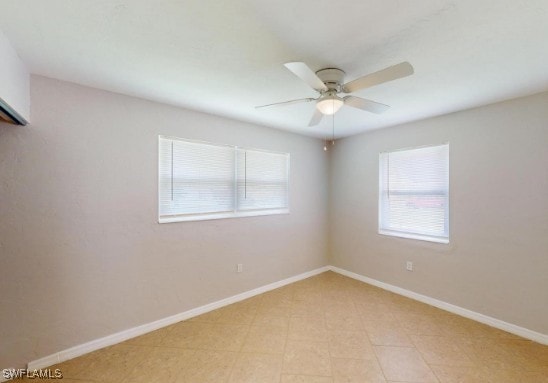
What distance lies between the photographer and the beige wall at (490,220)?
2.27m

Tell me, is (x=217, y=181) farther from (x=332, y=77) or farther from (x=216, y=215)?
(x=332, y=77)

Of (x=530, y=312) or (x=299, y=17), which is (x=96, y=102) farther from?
(x=530, y=312)

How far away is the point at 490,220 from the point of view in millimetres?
2549

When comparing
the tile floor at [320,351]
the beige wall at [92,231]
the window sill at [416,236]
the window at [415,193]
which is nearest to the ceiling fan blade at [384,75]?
the beige wall at [92,231]

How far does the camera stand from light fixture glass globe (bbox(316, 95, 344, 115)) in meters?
1.77

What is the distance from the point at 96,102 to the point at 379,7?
238 centimetres

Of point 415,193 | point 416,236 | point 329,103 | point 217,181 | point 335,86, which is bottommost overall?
point 416,236

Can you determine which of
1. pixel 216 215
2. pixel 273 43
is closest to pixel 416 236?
pixel 216 215

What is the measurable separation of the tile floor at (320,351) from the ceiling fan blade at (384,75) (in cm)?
217

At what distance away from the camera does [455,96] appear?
2340 mm

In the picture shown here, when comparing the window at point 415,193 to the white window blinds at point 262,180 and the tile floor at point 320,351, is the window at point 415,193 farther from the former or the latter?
the white window blinds at point 262,180

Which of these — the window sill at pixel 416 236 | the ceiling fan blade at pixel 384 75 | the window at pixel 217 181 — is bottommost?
the window sill at pixel 416 236

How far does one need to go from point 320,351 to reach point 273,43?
2.50 meters

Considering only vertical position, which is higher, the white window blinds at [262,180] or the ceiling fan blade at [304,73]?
the ceiling fan blade at [304,73]
